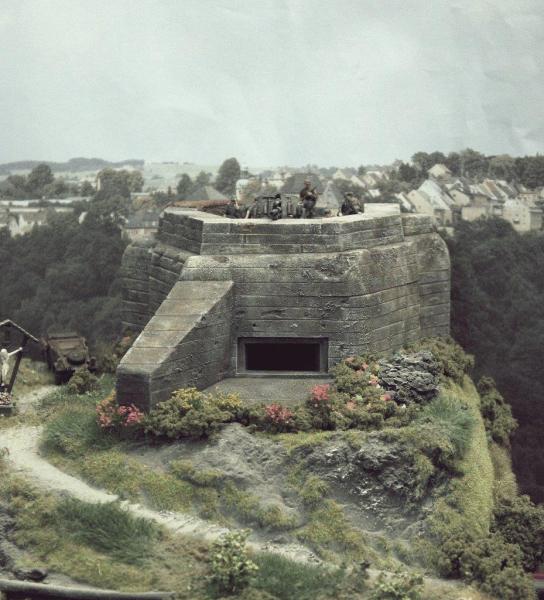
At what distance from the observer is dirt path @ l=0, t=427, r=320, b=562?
19031 millimetres

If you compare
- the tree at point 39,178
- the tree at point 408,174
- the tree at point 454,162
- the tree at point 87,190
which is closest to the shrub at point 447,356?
the tree at point 454,162

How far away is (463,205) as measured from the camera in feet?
182

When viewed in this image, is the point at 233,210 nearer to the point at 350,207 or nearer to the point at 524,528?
the point at 350,207

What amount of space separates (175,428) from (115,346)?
8511 mm

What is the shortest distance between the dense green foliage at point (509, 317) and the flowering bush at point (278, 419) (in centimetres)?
2177

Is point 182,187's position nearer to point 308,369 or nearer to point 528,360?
point 528,360

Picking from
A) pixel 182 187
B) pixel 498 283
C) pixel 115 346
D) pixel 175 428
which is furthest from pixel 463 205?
pixel 175 428

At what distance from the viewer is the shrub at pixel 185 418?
20906mm

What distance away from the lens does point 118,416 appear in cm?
2133

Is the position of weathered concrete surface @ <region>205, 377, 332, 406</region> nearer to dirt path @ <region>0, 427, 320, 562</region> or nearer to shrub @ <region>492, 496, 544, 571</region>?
dirt path @ <region>0, 427, 320, 562</region>

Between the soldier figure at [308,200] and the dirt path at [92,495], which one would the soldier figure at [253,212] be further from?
the dirt path at [92,495]

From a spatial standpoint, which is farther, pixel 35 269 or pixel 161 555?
pixel 35 269

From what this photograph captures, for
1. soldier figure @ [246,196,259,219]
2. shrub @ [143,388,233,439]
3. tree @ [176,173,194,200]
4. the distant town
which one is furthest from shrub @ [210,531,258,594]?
tree @ [176,173,194,200]

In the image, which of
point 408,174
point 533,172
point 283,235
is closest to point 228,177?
point 408,174
